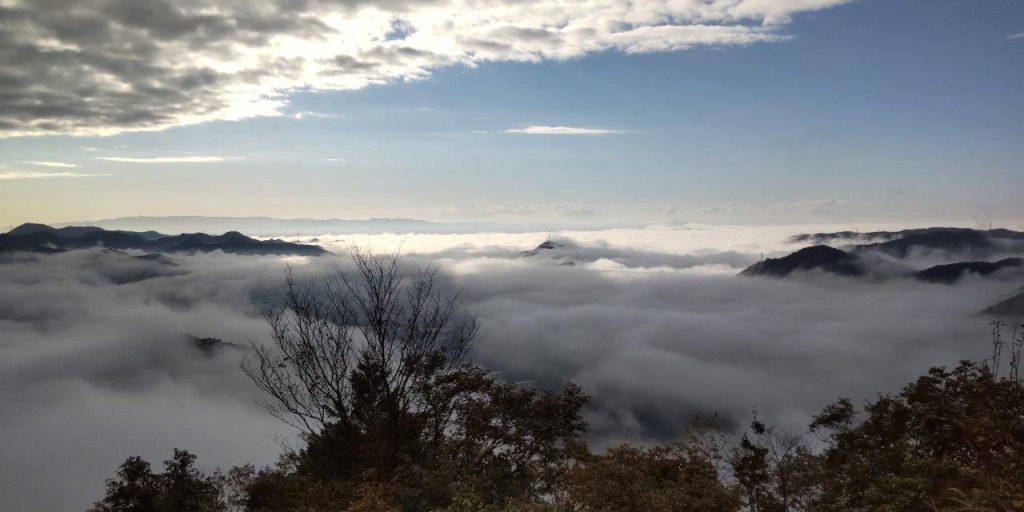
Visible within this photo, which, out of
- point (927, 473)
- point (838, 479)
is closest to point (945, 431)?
point (838, 479)

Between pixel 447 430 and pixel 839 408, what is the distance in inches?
780

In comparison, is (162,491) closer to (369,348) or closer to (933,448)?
(369,348)

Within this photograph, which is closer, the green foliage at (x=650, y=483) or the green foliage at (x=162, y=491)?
the green foliage at (x=650, y=483)

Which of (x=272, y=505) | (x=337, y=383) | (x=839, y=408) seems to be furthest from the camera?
(x=839, y=408)

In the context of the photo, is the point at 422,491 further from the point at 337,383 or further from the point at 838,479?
the point at 838,479

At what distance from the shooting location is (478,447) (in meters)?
25.2

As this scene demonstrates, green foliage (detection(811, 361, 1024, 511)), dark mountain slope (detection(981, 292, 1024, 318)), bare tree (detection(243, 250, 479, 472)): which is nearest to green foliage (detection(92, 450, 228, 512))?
bare tree (detection(243, 250, 479, 472))

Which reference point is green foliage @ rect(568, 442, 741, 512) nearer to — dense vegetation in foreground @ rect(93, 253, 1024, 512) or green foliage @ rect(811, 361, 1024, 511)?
dense vegetation in foreground @ rect(93, 253, 1024, 512)

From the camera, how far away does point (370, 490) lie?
15.6 meters

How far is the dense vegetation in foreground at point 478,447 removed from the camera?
1762cm

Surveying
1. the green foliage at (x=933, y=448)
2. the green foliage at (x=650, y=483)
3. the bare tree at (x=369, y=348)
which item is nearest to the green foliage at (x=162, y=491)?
the bare tree at (x=369, y=348)

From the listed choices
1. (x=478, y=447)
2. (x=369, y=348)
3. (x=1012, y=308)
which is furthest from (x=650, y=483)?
(x=1012, y=308)

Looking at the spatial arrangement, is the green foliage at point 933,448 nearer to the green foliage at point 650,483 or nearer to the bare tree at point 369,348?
the green foliage at point 650,483

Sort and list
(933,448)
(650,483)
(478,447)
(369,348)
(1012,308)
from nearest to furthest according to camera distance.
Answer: (933,448), (369,348), (650,483), (478,447), (1012,308)
